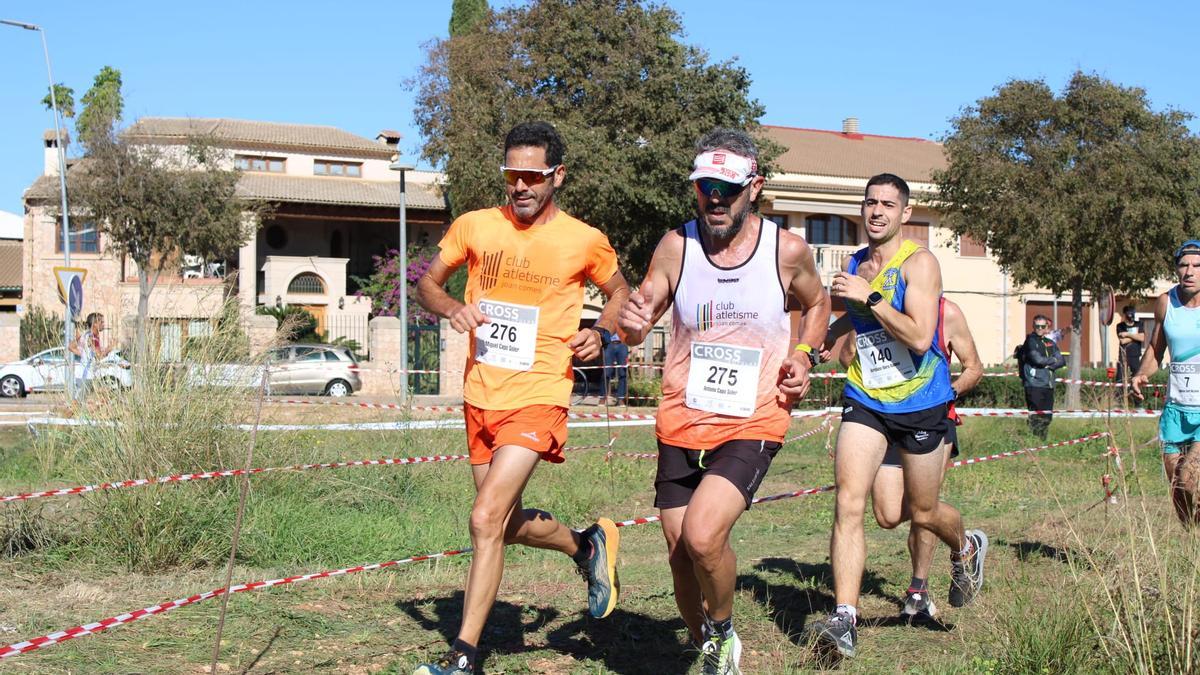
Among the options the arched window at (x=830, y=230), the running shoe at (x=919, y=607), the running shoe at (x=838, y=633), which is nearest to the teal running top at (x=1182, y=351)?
the running shoe at (x=919, y=607)

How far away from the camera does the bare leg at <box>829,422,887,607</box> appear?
5.24 meters

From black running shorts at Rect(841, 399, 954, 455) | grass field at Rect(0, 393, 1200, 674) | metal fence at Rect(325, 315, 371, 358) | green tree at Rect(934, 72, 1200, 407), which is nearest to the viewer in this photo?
grass field at Rect(0, 393, 1200, 674)

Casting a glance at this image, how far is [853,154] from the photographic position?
46.9 meters

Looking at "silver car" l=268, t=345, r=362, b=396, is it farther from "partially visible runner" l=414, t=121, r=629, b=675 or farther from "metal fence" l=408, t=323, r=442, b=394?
"partially visible runner" l=414, t=121, r=629, b=675

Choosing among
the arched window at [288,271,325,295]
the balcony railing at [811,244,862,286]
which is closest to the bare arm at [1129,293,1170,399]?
the balcony railing at [811,244,862,286]

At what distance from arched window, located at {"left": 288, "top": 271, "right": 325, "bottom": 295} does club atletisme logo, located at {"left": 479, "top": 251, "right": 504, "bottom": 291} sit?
42701mm

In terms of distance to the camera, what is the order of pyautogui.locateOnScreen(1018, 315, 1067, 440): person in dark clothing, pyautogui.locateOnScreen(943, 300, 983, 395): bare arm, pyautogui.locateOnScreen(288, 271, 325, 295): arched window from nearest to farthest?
pyautogui.locateOnScreen(943, 300, 983, 395): bare arm → pyautogui.locateOnScreen(1018, 315, 1067, 440): person in dark clothing → pyautogui.locateOnScreen(288, 271, 325, 295): arched window

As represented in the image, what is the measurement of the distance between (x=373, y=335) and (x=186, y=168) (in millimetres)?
11915

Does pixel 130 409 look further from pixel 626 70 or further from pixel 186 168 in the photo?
pixel 186 168

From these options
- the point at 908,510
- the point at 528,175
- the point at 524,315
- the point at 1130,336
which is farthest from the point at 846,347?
the point at 1130,336

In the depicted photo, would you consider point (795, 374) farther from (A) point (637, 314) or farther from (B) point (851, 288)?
Result: (B) point (851, 288)

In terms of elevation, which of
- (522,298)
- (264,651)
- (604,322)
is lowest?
(264,651)

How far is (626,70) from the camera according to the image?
1095 inches

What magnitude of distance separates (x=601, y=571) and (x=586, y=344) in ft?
3.61
